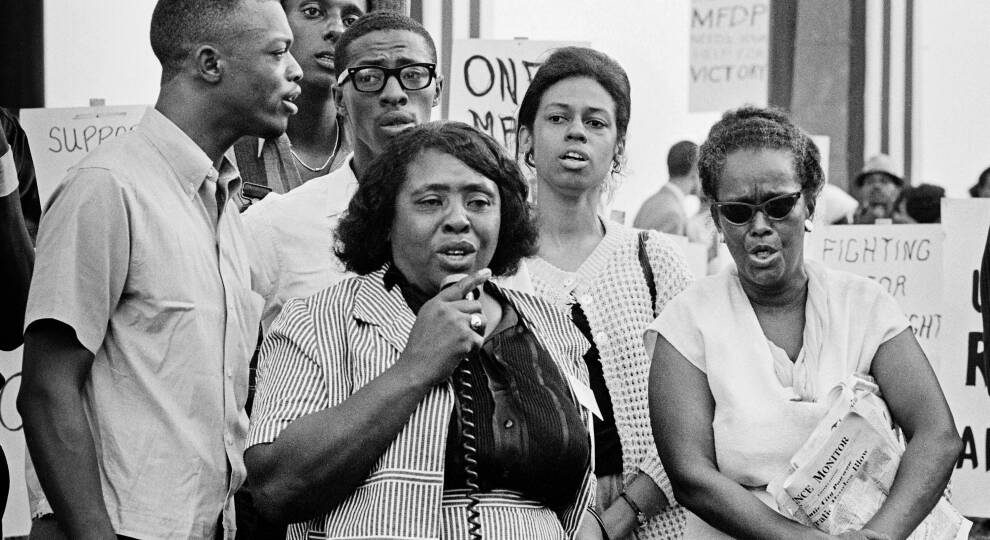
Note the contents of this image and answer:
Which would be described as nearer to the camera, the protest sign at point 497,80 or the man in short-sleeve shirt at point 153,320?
the man in short-sleeve shirt at point 153,320

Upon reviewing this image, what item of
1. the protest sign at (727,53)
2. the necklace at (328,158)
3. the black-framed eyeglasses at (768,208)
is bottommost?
the black-framed eyeglasses at (768,208)

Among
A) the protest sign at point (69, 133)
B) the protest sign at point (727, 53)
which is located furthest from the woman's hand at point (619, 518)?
the protest sign at point (727, 53)

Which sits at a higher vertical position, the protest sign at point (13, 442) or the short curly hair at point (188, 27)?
the short curly hair at point (188, 27)

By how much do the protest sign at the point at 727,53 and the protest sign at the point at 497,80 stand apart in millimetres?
4839

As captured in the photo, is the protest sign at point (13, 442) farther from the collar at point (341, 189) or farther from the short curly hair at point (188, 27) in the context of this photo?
the short curly hair at point (188, 27)

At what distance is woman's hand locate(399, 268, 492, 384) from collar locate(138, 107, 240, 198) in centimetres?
69

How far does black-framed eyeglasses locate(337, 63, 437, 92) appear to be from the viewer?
12.8ft

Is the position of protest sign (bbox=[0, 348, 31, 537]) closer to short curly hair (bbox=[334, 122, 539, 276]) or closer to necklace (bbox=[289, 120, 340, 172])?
necklace (bbox=[289, 120, 340, 172])

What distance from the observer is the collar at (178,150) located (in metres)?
3.14

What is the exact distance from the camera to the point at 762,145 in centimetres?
344

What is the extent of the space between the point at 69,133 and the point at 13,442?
1.09 m

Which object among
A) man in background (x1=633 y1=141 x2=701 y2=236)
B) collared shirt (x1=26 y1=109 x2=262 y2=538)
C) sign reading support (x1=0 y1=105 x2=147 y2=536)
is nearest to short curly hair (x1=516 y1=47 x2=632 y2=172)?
collared shirt (x1=26 y1=109 x2=262 y2=538)

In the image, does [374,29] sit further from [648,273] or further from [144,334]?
[144,334]

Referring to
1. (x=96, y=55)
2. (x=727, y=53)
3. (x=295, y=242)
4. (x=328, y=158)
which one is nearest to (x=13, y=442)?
(x=328, y=158)
